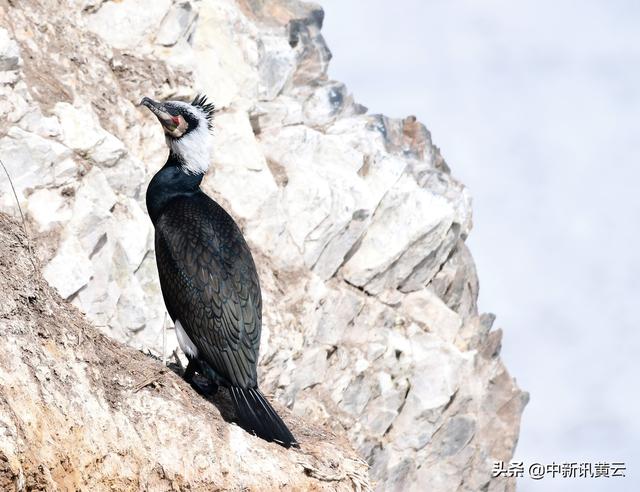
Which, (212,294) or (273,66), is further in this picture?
(273,66)

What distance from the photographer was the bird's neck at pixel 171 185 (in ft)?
33.2

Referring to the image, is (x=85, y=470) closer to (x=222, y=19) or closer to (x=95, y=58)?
(x=95, y=58)

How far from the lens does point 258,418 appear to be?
884 centimetres

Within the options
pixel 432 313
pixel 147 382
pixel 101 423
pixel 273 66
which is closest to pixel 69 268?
pixel 147 382

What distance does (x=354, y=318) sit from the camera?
25.9 m

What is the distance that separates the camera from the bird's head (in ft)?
33.5

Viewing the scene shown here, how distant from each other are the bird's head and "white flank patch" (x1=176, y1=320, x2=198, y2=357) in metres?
1.56

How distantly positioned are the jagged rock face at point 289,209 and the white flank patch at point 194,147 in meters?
5.76

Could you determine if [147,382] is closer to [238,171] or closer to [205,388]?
[205,388]

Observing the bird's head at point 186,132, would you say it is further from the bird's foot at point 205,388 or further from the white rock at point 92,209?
the white rock at point 92,209

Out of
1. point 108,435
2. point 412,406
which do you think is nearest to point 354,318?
point 412,406

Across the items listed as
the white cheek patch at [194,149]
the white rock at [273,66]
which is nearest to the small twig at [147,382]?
the white cheek patch at [194,149]

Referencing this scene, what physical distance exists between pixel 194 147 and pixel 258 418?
286 centimetres

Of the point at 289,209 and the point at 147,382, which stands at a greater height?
the point at 289,209
